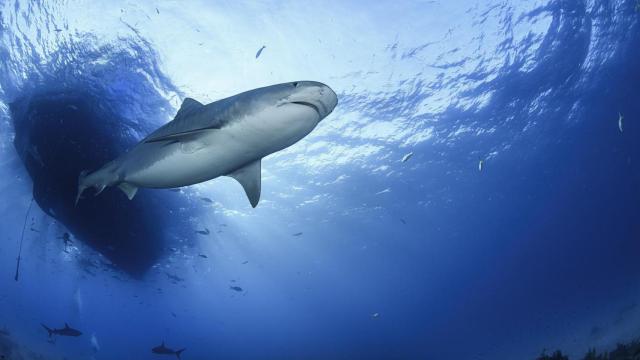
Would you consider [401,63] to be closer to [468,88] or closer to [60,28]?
[468,88]

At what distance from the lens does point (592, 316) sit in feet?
189

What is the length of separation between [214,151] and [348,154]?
60.4ft

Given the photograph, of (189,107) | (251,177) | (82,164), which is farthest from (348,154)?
(189,107)

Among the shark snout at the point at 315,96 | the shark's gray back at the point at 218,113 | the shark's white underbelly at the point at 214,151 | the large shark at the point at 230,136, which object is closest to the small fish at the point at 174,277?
the large shark at the point at 230,136

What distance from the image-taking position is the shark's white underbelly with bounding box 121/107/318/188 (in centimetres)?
380

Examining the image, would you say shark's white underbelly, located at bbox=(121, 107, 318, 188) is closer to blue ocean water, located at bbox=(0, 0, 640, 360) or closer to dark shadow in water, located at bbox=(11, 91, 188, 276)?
blue ocean water, located at bbox=(0, 0, 640, 360)

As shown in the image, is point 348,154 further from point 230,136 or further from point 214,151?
point 230,136

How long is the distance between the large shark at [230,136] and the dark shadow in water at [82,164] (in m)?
10.7

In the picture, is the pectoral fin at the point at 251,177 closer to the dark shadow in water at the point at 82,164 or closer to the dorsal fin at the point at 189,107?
the dorsal fin at the point at 189,107

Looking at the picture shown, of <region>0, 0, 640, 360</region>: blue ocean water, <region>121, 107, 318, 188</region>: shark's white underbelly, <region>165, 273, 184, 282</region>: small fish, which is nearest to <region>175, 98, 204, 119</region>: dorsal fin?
<region>121, 107, 318, 188</region>: shark's white underbelly

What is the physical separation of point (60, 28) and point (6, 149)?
9.32 m

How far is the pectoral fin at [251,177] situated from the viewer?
16.6ft

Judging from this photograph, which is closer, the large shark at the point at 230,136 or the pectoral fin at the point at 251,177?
the large shark at the point at 230,136

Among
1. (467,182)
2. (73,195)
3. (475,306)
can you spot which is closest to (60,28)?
(73,195)
